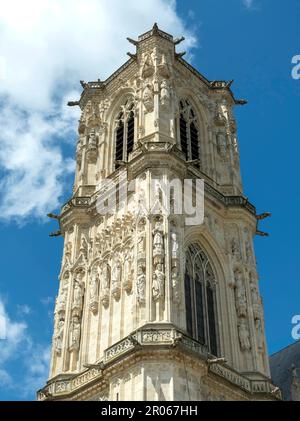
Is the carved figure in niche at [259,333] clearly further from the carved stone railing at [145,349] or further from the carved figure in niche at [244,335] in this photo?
the carved stone railing at [145,349]

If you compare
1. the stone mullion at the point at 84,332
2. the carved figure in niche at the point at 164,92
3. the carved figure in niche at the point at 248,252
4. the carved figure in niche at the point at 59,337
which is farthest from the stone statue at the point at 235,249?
the carved figure in niche at the point at 59,337

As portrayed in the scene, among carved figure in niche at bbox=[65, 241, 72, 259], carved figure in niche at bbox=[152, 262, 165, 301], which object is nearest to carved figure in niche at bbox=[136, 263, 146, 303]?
carved figure in niche at bbox=[152, 262, 165, 301]

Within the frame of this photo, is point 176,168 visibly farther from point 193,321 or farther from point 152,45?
point 152,45

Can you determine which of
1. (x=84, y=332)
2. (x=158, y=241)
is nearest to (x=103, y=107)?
(x=158, y=241)

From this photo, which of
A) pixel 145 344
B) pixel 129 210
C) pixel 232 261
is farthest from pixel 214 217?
pixel 145 344

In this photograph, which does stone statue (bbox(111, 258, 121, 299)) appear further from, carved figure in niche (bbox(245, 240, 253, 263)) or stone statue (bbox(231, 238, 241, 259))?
carved figure in niche (bbox(245, 240, 253, 263))

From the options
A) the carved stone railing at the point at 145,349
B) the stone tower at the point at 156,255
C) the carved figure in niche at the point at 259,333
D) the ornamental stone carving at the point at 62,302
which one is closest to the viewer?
the carved stone railing at the point at 145,349

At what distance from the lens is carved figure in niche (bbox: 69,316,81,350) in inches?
934

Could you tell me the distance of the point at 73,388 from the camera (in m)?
22.1

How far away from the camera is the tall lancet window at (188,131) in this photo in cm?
2955

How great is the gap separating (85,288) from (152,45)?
1194 cm

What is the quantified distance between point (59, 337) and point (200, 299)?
17.0 feet

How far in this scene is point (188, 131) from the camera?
30125 millimetres

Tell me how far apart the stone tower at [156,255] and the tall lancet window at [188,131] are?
0.23 ft
